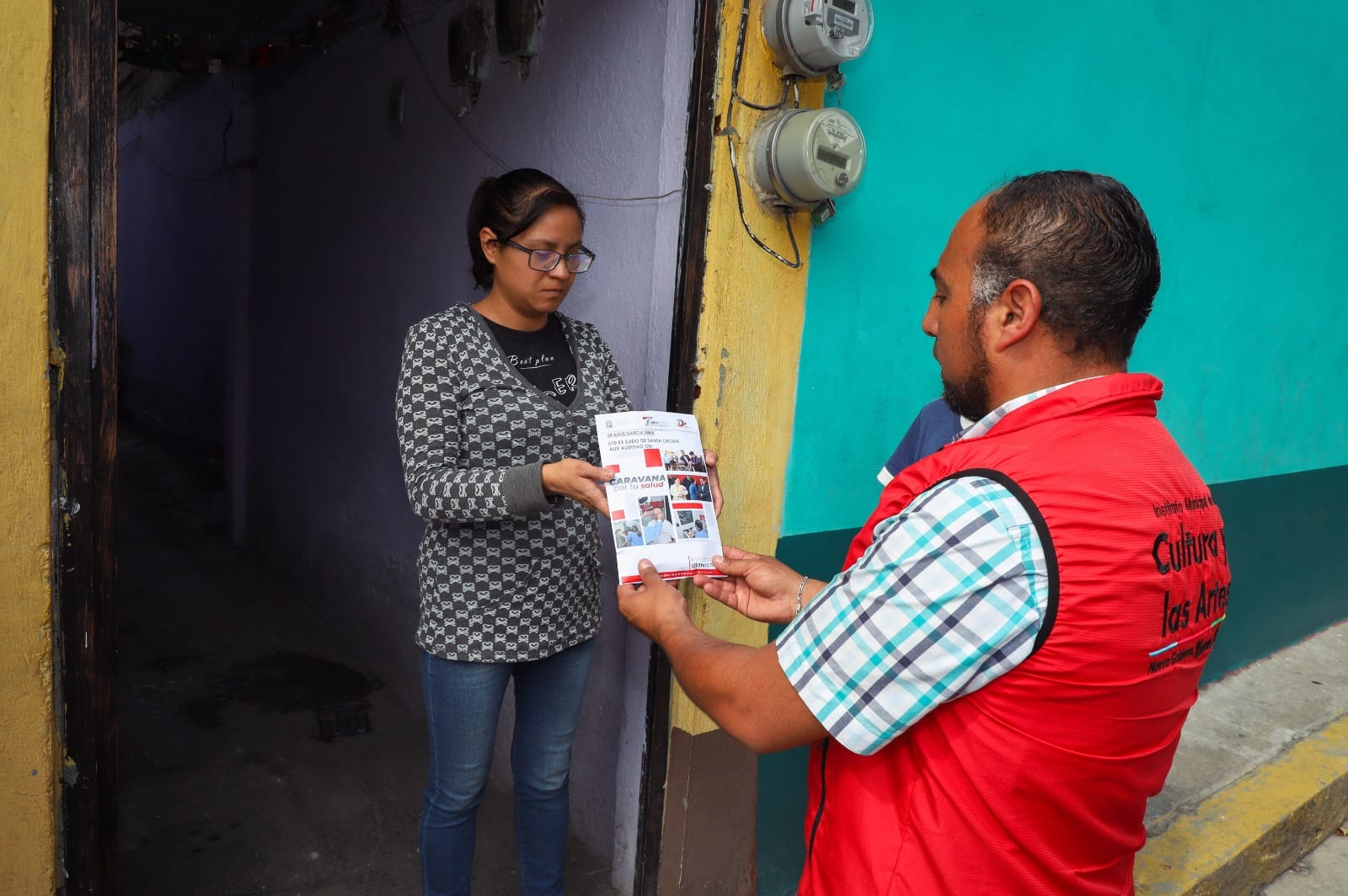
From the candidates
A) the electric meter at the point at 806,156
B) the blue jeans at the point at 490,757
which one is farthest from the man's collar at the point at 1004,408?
the blue jeans at the point at 490,757

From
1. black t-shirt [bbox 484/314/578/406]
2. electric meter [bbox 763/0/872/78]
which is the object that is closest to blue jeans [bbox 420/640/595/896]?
black t-shirt [bbox 484/314/578/406]

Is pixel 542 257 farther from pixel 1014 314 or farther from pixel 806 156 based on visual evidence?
pixel 1014 314

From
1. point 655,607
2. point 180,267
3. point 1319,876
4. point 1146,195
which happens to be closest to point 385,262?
point 655,607

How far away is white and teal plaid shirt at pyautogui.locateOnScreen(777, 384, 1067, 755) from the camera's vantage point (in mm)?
1158

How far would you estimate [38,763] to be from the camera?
1.60 meters

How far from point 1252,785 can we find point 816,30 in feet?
11.3

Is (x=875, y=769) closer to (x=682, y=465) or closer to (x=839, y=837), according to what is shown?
(x=839, y=837)

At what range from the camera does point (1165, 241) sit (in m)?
3.72

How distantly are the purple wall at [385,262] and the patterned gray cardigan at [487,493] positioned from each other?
0.48 metres

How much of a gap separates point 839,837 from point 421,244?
3.18 metres

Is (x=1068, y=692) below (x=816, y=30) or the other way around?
below

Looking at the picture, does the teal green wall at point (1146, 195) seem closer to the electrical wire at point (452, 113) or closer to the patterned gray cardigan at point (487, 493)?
the patterned gray cardigan at point (487, 493)

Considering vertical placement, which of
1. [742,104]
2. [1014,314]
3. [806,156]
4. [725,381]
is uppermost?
[742,104]

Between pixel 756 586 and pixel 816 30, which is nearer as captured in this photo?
pixel 756 586
